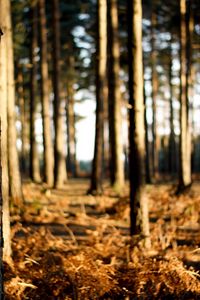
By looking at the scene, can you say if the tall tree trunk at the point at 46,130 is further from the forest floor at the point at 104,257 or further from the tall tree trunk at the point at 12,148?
the tall tree trunk at the point at 12,148

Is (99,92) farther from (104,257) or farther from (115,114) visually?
(104,257)

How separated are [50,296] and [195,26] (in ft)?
60.8

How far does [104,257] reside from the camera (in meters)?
6.80

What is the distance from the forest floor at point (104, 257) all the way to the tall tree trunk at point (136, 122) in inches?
18.8

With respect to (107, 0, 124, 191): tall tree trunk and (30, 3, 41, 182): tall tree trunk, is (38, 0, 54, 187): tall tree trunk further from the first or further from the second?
(107, 0, 124, 191): tall tree trunk

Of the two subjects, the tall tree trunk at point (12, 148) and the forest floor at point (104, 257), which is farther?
the tall tree trunk at point (12, 148)

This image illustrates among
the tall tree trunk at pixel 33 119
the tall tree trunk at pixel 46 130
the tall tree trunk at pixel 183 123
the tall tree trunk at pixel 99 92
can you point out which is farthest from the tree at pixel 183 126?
the tall tree trunk at pixel 33 119

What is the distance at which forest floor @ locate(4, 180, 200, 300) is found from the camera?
17.1ft

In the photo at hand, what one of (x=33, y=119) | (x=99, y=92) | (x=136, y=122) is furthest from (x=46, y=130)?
(x=136, y=122)

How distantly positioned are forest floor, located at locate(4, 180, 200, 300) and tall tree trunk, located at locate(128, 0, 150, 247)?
48 centimetres

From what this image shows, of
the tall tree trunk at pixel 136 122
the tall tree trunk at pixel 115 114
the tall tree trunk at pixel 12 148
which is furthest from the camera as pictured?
the tall tree trunk at pixel 115 114

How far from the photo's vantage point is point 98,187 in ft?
46.8

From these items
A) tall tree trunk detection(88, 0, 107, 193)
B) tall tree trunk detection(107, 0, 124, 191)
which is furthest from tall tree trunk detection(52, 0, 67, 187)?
tall tree trunk detection(88, 0, 107, 193)

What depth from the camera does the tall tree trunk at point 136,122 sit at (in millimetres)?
7488
